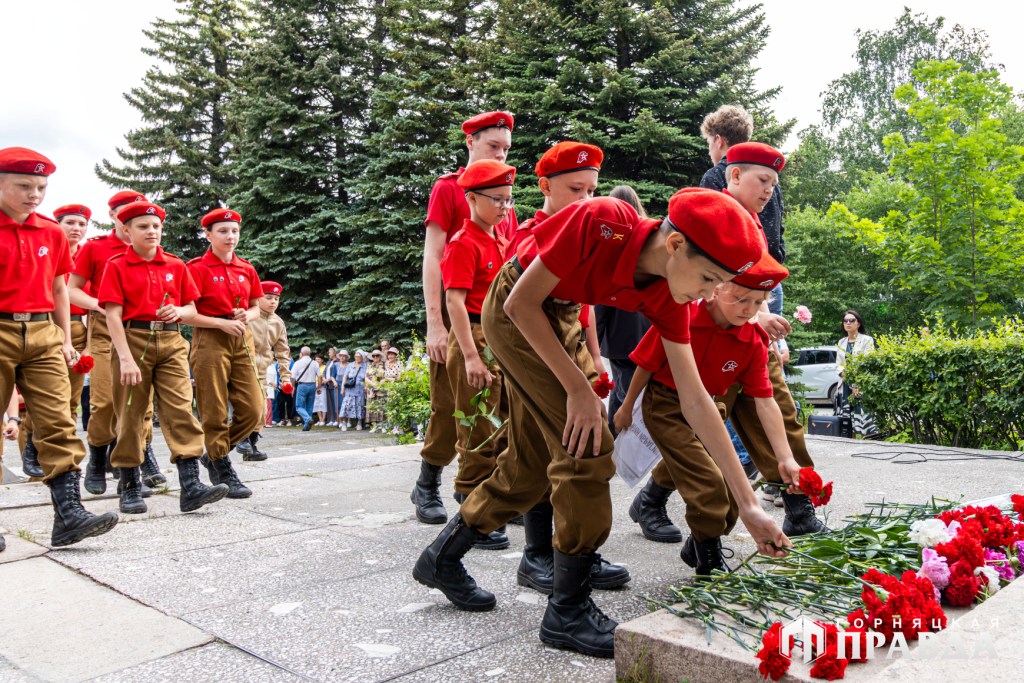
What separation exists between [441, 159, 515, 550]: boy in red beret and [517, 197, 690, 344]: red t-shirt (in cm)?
147

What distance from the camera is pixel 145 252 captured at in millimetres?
5535

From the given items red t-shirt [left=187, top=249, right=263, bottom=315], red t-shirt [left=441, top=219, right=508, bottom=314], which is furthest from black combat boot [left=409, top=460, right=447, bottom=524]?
red t-shirt [left=187, top=249, right=263, bottom=315]

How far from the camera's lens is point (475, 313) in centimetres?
448

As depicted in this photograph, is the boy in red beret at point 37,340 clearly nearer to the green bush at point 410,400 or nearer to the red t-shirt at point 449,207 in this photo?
the red t-shirt at point 449,207

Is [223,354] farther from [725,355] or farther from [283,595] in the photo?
[725,355]

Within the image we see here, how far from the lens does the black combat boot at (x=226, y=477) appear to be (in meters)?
5.77

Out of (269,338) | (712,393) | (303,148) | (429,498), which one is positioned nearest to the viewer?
(712,393)

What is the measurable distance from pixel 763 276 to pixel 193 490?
12.3ft

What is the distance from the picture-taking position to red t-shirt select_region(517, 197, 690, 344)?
256 cm

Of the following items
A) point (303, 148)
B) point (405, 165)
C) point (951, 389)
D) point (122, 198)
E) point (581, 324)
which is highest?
point (303, 148)

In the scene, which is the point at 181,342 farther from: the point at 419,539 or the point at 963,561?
the point at 963,561

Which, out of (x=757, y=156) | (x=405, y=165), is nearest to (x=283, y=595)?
(x=757, y=156)

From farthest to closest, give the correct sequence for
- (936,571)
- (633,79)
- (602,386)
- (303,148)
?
(303,148)
(633,79)
(602,386)
(936,571)

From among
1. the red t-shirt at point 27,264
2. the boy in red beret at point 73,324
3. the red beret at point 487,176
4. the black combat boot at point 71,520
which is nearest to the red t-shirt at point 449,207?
the red beret at point 487,176
